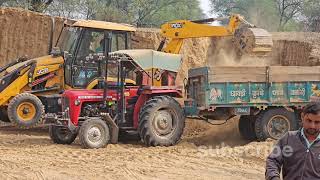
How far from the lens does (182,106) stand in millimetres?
13203

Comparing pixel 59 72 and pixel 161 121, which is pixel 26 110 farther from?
pixel 161 121

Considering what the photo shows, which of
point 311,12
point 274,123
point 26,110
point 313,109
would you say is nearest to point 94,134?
point 26,110

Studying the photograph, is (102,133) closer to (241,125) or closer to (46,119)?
(46,119)

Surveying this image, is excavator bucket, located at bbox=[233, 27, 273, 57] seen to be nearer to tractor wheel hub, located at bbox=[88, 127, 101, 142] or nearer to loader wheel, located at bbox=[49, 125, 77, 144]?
tractor wheel hub, located at bbox=[88, 127, 101, 142]

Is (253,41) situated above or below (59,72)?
above

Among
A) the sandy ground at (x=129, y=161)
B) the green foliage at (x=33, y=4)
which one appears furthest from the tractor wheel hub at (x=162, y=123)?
the green foliage at (x=33, y=4)

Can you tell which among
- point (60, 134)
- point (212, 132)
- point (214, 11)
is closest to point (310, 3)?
point (214, 11)

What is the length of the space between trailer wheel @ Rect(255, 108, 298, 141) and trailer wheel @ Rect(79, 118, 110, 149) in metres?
3.55

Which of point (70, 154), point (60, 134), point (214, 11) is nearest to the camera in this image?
point (70, 154)

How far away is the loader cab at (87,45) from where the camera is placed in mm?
13594

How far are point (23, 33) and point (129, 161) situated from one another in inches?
447

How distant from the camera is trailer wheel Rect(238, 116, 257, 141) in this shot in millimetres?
13398

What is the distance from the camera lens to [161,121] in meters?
12.5

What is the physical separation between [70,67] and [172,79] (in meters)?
2.57
